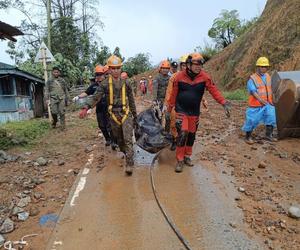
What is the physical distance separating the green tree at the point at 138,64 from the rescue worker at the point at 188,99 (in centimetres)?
4670

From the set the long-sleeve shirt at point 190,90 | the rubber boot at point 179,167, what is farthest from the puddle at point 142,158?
the long-sleeve shirt at point 190,90

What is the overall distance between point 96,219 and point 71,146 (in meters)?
4.83

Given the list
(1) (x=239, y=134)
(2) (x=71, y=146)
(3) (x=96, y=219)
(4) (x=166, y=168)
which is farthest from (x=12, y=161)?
(1) (x=239, y=134)

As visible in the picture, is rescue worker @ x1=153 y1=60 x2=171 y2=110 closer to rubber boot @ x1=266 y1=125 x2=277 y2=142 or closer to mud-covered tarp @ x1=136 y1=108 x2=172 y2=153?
mud-covered tarp @ x1=136 y1=108 x2=172 y2=153

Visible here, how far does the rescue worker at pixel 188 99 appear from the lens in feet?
20.6

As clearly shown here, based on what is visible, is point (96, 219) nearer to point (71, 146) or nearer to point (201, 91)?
point (201, 91)

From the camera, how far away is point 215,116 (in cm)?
1319

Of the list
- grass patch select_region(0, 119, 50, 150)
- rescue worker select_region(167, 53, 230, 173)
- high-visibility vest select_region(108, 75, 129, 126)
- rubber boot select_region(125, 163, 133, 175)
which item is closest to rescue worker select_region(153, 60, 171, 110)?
rescue worker select_region(167, 53, 230, 173)

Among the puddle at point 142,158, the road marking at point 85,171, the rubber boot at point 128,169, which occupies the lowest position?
the road marking at point 85,171

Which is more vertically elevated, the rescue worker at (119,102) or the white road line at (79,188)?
the rescue worker at (119,102)

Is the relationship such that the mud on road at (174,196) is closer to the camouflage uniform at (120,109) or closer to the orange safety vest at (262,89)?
the camouflage uniform at (120,109)

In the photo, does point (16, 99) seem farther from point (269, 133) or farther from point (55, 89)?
point (269, 133)

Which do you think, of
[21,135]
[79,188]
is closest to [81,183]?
[79,188]

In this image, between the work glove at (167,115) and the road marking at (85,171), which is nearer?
the road marking at (85,171)
